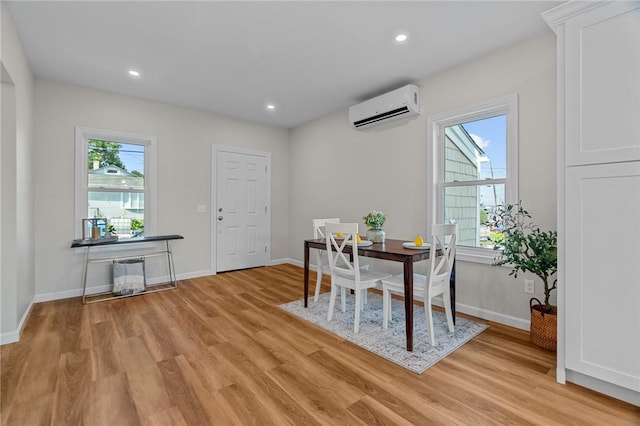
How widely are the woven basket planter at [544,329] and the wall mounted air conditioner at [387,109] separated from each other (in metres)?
2.32

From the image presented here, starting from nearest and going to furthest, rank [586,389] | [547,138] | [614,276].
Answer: [614,276] → [586,389] → [547,138]

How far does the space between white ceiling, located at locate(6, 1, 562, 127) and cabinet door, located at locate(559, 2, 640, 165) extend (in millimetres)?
623

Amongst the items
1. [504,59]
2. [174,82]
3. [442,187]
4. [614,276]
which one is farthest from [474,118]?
[174,82]

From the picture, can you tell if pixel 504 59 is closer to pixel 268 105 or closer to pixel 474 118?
pixel 474 118

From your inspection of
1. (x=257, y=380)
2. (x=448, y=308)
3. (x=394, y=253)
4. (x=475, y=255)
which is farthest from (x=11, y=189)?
(x=475, y=255)

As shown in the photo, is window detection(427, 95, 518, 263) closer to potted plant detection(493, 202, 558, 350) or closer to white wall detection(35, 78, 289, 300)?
potted plant detection(493, 202, 558, 350)

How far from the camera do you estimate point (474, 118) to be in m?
3.05

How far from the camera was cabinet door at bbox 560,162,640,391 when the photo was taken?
160 cm

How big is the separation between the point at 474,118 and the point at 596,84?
1.36 meters

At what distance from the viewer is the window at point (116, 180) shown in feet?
12.0

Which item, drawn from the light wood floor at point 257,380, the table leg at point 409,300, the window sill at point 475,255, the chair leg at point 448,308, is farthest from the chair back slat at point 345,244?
the window sill at point 475,255

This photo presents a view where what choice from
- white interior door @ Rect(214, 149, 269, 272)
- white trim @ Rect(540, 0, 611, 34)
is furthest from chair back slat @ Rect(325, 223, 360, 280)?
white interior door @ Rect(214, 149, 269, 272)

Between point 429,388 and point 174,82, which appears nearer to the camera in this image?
point 429,388

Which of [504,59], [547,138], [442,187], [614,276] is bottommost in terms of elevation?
[614,276]
